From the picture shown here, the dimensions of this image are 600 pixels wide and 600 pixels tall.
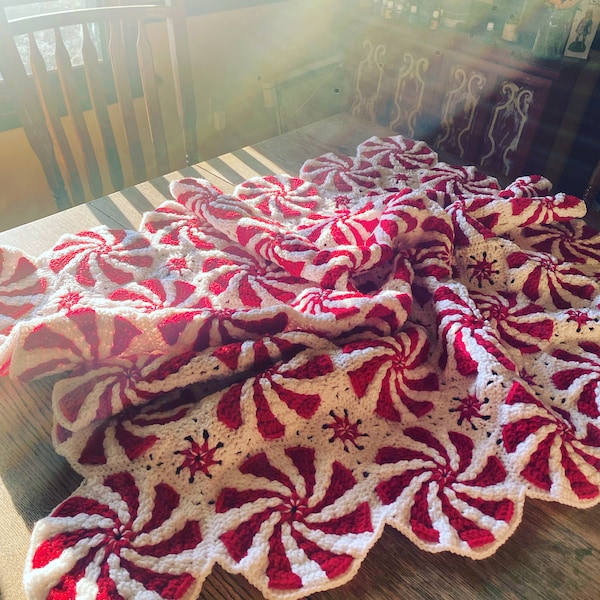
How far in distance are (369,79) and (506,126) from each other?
583 mm

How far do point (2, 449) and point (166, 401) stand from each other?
18 cm

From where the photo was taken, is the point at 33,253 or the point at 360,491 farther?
the point at 33,253

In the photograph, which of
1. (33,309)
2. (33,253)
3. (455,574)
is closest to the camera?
(455,574)

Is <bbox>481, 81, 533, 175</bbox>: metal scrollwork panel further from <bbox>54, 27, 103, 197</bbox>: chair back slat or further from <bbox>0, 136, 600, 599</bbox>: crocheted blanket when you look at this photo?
<bbox>54, 27, 103, 197</bbox>: chair back slat

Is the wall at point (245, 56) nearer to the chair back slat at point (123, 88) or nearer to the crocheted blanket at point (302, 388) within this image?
the chair back slat at point (123, 88)

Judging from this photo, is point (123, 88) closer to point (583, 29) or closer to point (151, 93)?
point (151, 93)

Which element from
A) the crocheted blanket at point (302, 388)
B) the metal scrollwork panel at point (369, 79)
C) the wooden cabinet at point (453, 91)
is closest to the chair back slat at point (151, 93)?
the crocheted blanket at point (302, 388)

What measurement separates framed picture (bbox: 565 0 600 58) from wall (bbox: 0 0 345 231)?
875mm

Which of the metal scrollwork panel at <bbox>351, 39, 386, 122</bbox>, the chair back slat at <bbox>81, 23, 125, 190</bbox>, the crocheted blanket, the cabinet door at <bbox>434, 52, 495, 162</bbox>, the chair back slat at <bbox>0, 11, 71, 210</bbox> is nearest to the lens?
the crocheted blanket

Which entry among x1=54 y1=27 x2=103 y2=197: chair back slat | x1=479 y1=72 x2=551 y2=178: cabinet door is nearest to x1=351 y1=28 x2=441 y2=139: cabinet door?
x1=479 y1=72 x2=551 y2=178: cabinet door

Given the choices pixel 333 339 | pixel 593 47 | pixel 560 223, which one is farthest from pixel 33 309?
pixel 593 47

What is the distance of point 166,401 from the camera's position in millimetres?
574

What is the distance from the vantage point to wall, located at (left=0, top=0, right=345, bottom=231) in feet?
6.68

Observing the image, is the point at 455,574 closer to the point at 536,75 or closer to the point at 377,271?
the point at 377,271
